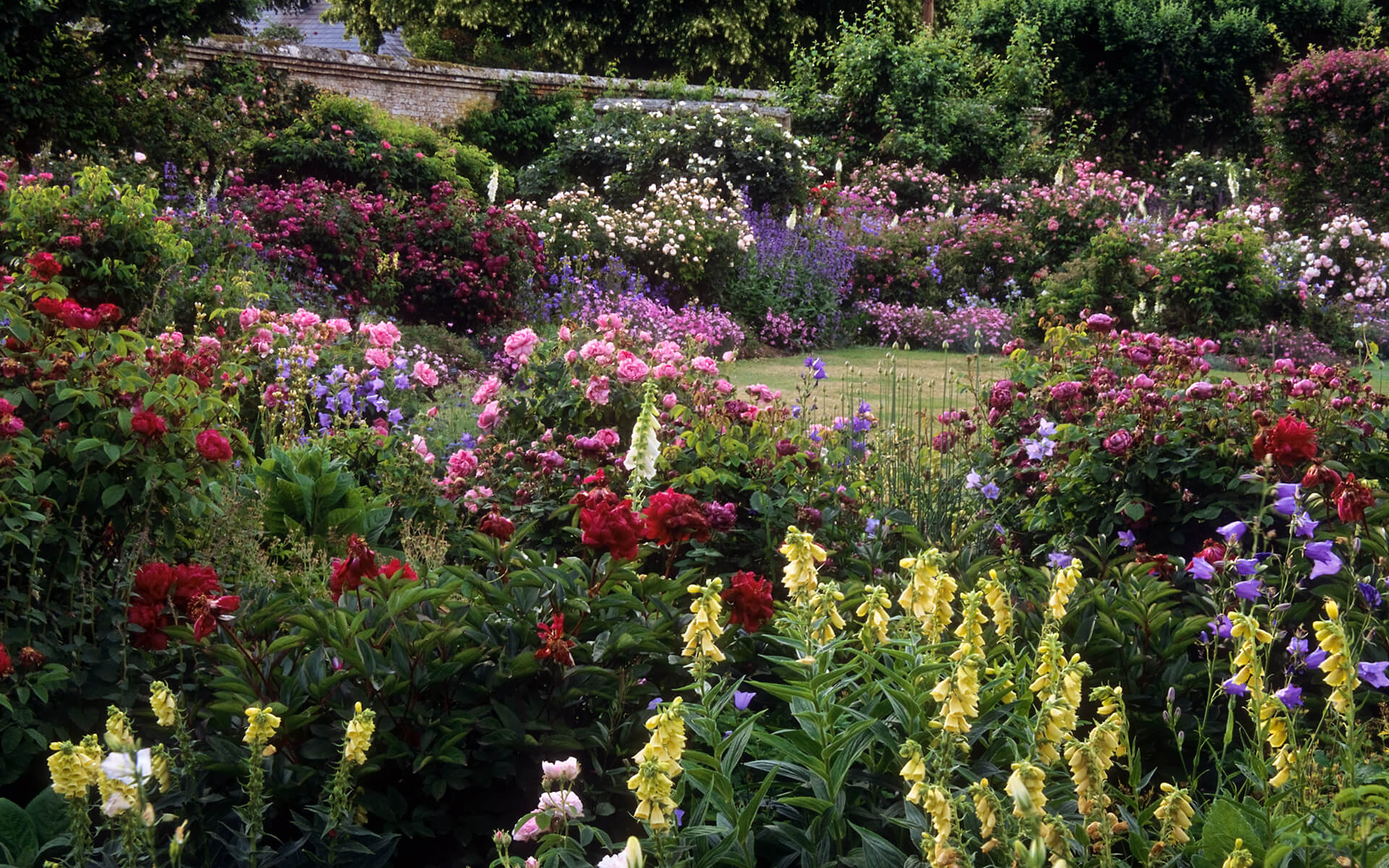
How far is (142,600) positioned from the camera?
2.07 m

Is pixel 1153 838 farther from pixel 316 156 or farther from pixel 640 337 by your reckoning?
pixel 316 156

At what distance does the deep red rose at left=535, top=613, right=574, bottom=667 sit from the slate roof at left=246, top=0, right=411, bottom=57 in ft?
74.3

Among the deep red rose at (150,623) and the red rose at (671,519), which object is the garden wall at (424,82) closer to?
the deep red rose at (150,623)

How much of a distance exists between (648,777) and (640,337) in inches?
132

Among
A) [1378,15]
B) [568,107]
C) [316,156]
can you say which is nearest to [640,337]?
[316,156]

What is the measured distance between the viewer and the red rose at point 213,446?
252cm

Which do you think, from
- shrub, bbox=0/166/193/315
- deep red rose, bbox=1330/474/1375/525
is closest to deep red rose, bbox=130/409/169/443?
deep red rose, bbox=1330/474/1375/525

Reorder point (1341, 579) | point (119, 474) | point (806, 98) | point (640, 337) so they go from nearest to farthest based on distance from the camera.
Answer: point (1341, 579)
point (119, 474)
point (640, 337)
point (806, 98)

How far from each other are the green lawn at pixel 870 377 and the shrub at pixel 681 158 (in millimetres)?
3252

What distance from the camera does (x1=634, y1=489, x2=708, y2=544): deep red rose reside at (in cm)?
224

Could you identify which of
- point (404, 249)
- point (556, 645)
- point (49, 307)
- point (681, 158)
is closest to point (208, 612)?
point (556, 645)

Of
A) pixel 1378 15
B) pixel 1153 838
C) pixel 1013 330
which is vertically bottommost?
pixel 1013 330

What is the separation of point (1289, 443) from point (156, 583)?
2.47 meters

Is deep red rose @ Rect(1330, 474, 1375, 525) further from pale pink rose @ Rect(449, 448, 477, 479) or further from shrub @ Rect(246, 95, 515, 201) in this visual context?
shrub @ Rect(246, 95, 515, 201)
